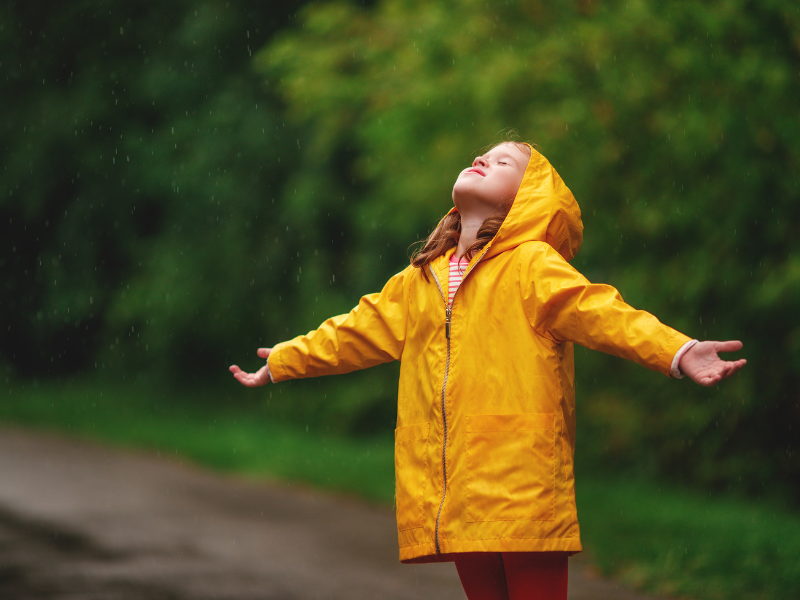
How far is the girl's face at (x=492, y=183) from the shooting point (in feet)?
9.29

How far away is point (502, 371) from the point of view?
263 centimetres

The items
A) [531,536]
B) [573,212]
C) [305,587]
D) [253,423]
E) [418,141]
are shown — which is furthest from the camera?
[253,423]

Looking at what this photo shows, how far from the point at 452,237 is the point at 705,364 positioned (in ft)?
3.08

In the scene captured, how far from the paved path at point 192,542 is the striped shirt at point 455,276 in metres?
2.35

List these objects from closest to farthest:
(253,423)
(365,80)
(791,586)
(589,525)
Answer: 1. (791,586)
2. (589,525)
3. (365,80)
4. (253,423)

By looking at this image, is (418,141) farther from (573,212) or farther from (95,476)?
(573,212)

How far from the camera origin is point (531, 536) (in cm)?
254

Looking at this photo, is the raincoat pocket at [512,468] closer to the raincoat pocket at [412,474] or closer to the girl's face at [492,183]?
the raincoat pocket at [412,474]

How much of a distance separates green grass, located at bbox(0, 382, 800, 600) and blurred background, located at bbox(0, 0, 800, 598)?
0.13 feet

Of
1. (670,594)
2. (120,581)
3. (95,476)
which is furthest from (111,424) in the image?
(670,594)

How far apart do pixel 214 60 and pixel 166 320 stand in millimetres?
3235

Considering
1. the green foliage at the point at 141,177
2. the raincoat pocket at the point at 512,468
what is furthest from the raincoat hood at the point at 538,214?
the green foliage at the point at 141,177

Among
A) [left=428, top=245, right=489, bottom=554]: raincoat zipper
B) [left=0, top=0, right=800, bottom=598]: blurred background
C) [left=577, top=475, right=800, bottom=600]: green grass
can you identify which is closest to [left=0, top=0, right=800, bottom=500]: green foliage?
[left=0, top=0, right=800, bottom=598]: blurred background

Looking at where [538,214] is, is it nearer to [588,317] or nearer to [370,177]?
[588,317]
